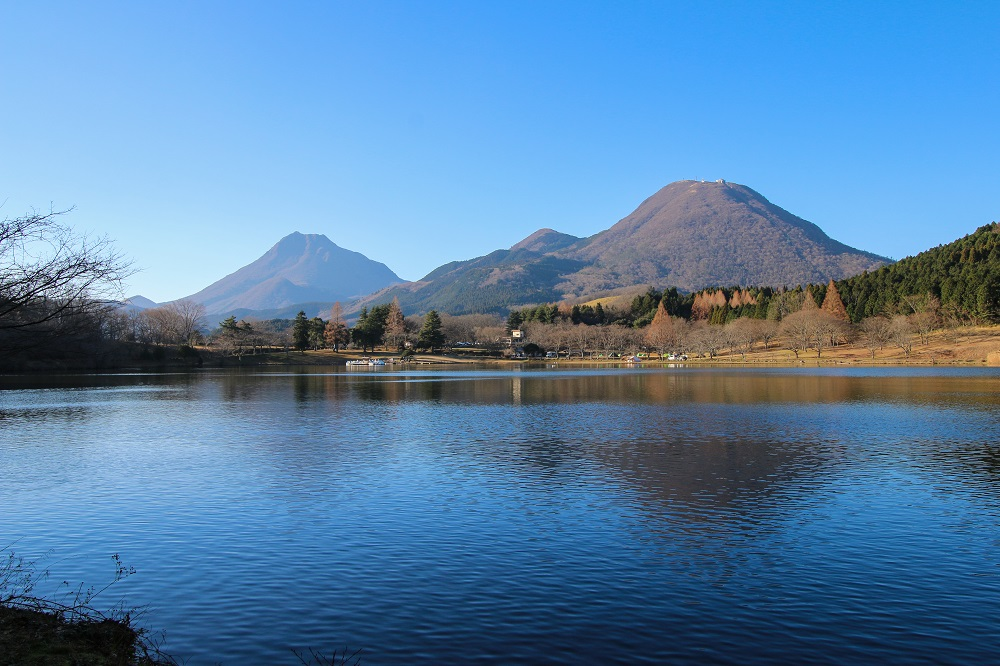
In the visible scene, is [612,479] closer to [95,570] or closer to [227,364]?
[95,570]

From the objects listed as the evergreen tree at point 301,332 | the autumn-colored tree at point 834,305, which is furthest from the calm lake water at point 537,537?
the evergreen tree at point 301,332

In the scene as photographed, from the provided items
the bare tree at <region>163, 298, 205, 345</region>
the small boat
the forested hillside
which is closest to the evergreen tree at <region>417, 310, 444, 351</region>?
the small boat

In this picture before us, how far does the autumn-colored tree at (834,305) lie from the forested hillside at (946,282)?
7.29ft

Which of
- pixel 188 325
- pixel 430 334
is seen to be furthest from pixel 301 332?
pixel 188 325

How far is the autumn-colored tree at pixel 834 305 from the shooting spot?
479 ft

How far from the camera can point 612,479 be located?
22.4m

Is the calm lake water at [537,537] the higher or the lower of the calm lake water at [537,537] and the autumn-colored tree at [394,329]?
the lower

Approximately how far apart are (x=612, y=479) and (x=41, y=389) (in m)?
68.3

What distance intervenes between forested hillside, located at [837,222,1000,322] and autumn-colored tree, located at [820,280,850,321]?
7.29 ft

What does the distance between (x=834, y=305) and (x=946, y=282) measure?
2430 cm

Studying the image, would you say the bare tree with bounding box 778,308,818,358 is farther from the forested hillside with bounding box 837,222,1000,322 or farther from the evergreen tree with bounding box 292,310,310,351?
the evergreen tree with bounding box 292,310,310,351

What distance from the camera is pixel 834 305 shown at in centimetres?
14838

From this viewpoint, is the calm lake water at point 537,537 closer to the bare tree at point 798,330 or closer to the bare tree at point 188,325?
the bare tree at point 798,330

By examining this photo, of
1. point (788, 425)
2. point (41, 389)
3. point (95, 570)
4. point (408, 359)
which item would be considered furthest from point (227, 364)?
point (95, 570)
